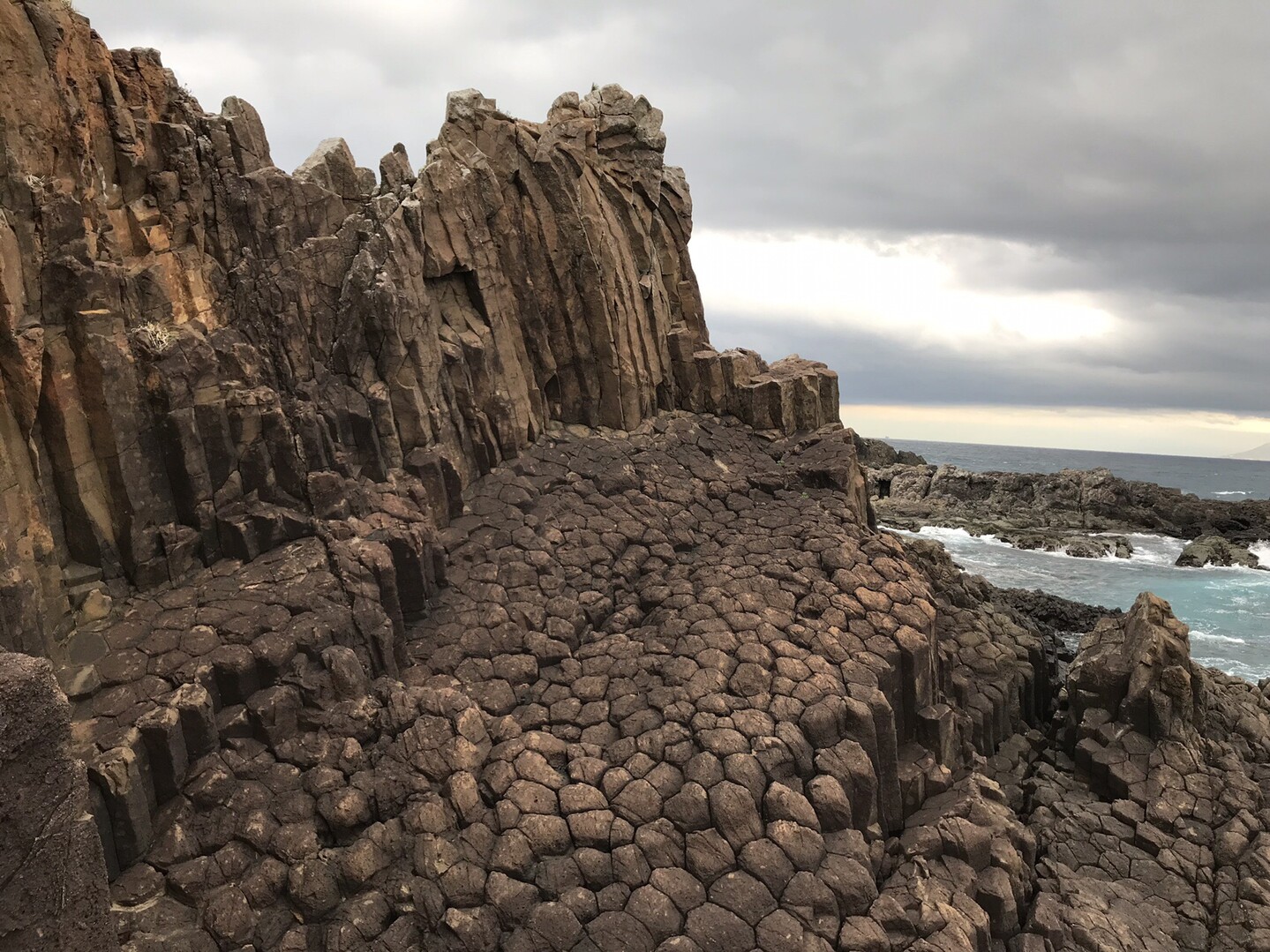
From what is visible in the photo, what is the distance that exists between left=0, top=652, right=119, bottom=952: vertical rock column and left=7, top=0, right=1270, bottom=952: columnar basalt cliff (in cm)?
3

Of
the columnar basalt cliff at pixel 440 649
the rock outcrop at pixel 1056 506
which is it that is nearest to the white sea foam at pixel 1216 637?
the columnar basalt cliff at pixel 440 649

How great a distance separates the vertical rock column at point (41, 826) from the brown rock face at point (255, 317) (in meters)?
3.18

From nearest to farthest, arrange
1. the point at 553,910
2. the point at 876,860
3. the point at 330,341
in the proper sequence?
the point at 553,910 → the point at 876,860 → the point at 330,341

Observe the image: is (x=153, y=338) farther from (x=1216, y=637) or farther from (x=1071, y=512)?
(x=1071, y=512)

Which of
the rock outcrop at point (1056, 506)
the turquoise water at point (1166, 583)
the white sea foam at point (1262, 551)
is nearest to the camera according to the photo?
the turquoise water at point (1166, 583)

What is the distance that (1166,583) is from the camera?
1570 inches

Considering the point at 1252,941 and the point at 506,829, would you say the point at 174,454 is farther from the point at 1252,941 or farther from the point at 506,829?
the point at 1252,941

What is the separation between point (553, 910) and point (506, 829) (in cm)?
118

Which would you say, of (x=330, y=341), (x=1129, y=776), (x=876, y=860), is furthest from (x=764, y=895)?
(x=330, y=341)

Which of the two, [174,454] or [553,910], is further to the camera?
[174,454]

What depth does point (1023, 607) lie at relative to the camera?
30250mm

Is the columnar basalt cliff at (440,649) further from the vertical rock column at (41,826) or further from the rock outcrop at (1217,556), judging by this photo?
the rock outcrop at (1217,556)

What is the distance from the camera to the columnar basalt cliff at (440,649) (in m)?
8.59

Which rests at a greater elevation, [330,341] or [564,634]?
[330,341]
